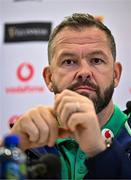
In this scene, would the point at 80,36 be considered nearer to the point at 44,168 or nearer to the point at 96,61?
the point at 96,61

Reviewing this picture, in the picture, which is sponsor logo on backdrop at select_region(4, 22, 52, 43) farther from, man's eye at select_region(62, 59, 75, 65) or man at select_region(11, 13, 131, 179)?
man's eye at select_region(62, 59, 75, 65)

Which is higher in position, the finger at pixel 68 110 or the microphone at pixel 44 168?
the finger at pixel 68 110

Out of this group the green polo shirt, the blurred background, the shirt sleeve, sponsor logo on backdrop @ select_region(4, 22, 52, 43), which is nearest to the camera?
the shirt sleeve

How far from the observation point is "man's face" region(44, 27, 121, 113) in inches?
40.7

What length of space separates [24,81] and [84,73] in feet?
5.93

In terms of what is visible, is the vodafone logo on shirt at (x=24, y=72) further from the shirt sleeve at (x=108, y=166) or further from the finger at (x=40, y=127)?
the shirt sleeve at (x=108, y=166)

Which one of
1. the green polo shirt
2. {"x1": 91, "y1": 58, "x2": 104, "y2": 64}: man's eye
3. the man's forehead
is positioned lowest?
the green polo shirt

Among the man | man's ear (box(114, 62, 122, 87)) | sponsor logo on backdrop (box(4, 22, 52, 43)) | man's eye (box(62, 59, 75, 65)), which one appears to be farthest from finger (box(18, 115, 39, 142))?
sponsor logo on backdrop (box(4, 22, 52, 43))

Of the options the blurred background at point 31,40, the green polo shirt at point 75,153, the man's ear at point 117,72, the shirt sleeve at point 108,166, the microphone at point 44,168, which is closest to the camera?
the microphone at point 44,168

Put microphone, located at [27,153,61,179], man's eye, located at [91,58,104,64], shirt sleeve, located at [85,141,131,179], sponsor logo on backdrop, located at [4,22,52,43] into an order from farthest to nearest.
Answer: sponsor logo on backdrop, located at [4,22,52,43] < man's eye, located at [91,58,104,64] < shirt sleeve, located at [85,141,131,179] < microphone, located at [27,153,61,179]

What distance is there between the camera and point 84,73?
1.03 meters

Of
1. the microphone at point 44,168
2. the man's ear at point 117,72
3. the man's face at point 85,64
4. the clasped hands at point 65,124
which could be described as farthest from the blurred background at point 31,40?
the microphone at point 44,168

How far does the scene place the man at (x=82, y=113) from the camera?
83 cm

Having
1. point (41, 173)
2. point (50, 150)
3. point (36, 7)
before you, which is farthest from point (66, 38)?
point (36, 7)
